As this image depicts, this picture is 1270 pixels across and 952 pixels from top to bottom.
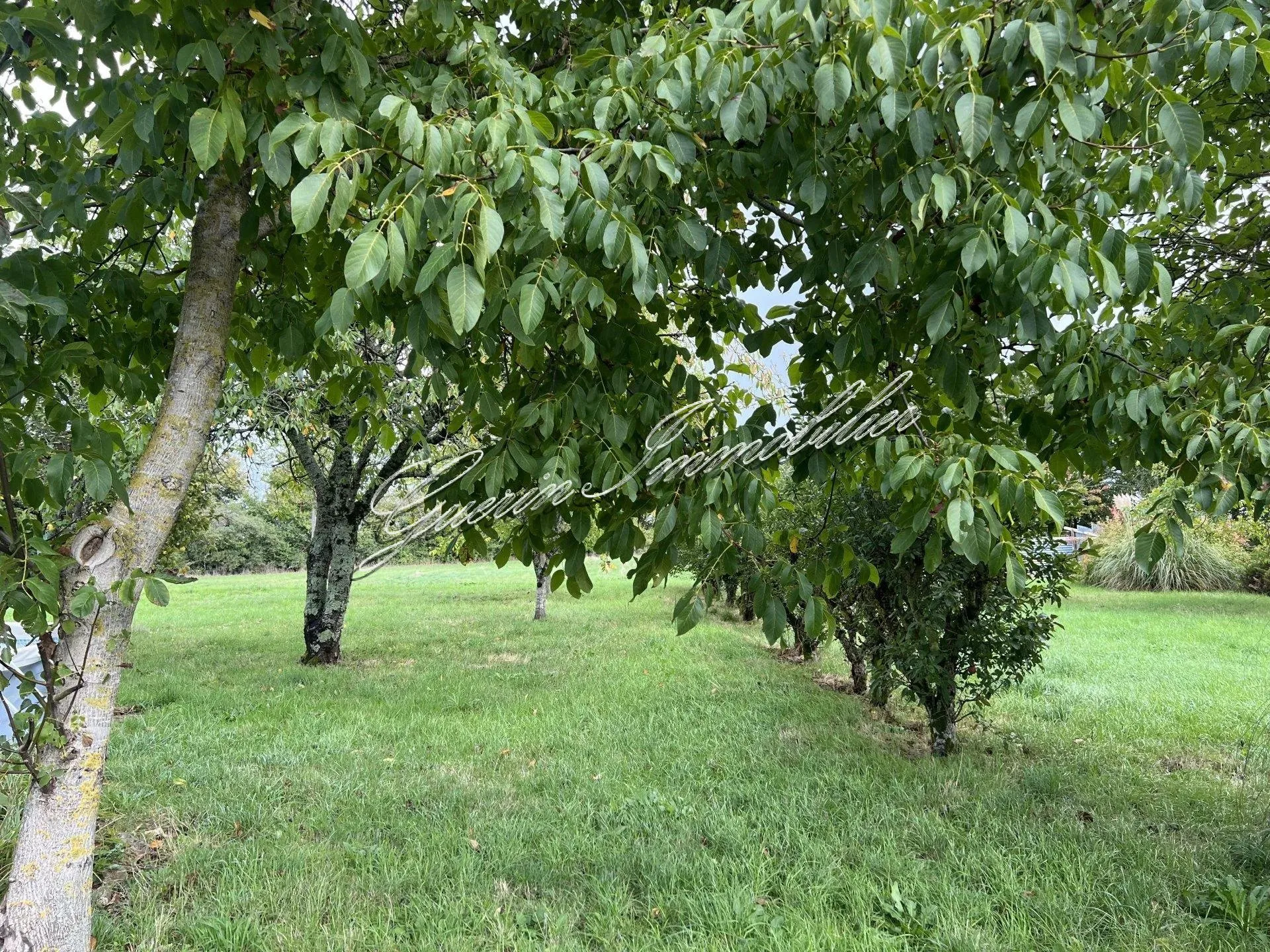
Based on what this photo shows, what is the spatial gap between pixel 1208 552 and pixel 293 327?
923 inches

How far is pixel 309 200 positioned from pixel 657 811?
3847mm

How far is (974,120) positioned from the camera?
1573 millimetres

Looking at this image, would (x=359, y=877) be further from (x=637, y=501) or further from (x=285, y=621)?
(x=285, y=621)

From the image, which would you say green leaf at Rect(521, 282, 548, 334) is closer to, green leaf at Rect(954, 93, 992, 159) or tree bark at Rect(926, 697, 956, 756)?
green leaf at Rect(954, 93, 992, 159)

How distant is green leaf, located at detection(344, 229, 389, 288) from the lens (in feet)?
4.75

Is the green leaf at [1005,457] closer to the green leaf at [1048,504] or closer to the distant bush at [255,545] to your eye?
the green leaf at [1048,504]

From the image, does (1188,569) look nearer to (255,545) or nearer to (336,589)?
(336,589)

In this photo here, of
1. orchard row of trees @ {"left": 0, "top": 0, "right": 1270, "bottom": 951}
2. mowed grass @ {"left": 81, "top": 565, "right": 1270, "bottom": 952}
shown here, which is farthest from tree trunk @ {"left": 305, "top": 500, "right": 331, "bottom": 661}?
orchard row of trees @ {"left": 0, "top": 0, "right": 1270, "bottom": 951}

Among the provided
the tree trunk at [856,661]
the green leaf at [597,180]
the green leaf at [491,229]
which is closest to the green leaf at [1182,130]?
the green leaf at [597,180]

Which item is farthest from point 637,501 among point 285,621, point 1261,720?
point 285,621

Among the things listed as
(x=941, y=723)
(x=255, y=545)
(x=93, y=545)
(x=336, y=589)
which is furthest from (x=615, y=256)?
(x=255, y=545)

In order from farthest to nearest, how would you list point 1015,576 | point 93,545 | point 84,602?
1. point 93,545
2. point 84,602
3. point 1015,576

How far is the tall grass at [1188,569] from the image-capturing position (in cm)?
1925

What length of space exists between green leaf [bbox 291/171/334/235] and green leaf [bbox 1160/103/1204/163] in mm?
1803
